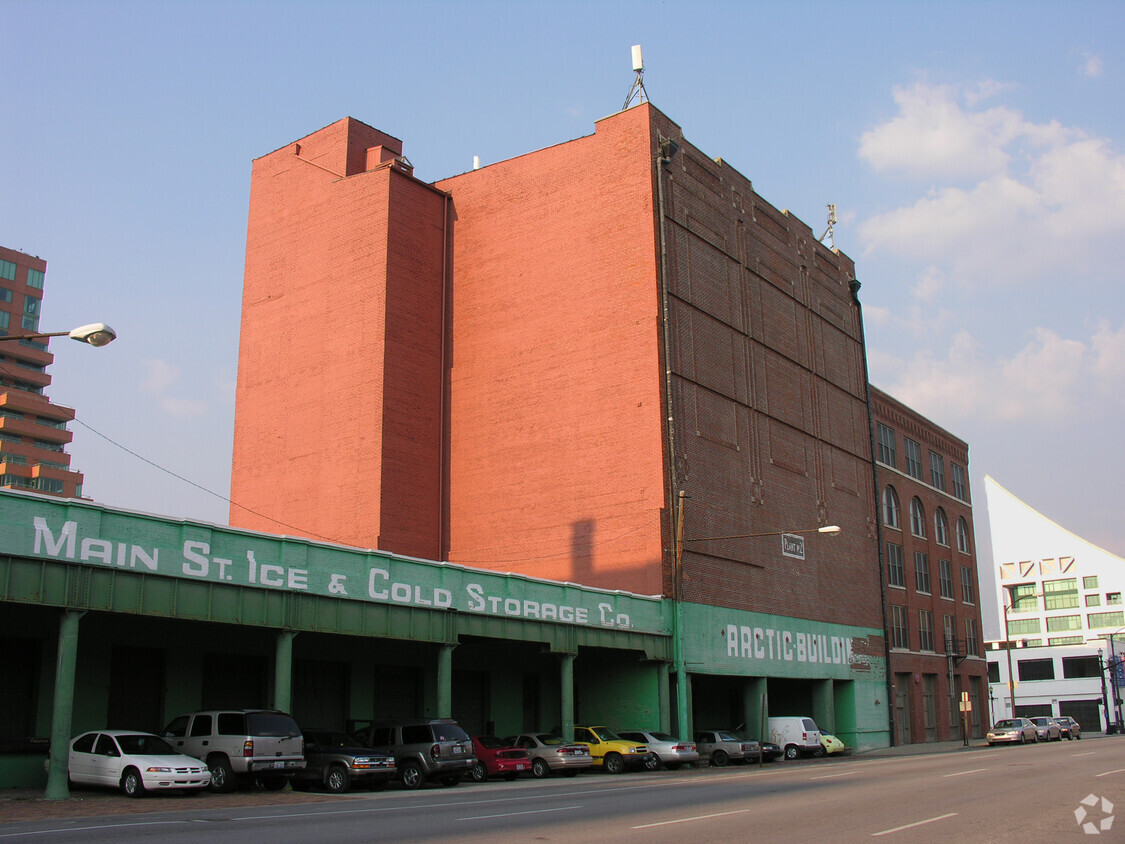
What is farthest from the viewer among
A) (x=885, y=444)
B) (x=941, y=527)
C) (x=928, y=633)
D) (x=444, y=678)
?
(x=941, y=527)

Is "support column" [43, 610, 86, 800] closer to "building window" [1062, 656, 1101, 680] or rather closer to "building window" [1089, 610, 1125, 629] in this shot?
"building window" [1062, 656, 1101, 680]

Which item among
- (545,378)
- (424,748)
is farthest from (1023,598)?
(424,748)

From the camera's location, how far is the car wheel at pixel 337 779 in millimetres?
25438

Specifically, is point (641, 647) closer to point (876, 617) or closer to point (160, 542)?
point (160, 542)

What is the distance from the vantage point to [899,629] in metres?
62.3

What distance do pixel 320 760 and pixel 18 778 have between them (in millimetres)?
7174

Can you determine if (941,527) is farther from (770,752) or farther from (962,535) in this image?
(770,752)

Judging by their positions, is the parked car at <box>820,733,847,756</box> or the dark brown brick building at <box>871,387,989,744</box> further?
the dark brown brick building at <box>871,387,989,744</box>

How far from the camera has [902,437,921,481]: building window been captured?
6806 cm

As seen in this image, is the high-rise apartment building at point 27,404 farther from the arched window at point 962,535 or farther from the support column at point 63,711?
the support column at point 63,711

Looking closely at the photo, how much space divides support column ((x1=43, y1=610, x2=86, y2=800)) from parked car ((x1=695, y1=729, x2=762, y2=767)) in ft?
74.2

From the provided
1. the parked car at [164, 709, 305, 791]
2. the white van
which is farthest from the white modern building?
the parked car at [164, 709, 305, 791]

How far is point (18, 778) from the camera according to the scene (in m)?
25.4

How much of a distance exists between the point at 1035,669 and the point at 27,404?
105 m
